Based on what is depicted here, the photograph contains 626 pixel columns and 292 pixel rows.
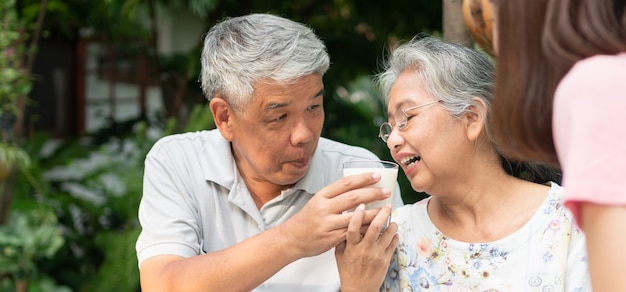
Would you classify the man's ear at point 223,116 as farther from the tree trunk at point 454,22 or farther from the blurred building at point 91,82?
the blurred building at point 91,82

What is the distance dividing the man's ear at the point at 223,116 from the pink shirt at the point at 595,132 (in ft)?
5.07

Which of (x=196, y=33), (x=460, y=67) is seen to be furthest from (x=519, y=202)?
(x=196, y=33)

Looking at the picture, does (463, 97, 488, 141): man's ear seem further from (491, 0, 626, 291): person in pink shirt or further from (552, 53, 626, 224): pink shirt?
(552, 53, 626, 224): pink shirt

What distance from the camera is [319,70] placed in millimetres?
2396

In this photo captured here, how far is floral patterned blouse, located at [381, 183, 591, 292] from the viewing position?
6.70 feet

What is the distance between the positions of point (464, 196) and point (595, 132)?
1185mm

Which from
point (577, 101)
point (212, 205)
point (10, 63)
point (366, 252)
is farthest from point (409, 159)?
point (10, 63)

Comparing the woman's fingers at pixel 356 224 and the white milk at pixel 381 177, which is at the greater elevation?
the white milk at pixel 381 177

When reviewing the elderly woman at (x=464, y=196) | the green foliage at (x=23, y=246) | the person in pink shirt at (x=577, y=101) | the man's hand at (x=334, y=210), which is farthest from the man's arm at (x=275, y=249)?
the green foliage at (x=23, y=246)

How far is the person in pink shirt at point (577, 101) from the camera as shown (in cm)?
101

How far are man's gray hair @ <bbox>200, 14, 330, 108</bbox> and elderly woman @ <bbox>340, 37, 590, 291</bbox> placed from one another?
0.90 feet

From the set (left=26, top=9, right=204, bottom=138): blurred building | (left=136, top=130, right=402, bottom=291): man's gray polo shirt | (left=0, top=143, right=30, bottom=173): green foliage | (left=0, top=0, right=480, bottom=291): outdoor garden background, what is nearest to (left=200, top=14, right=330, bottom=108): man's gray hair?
(left=136, top=130, right=402, bottom=291): man's gray polo shirt

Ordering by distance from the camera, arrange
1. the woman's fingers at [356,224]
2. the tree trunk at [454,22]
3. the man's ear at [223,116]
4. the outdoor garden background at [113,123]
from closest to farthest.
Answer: the woman's fingers at [356,224] < the man's ear at [223,116] < the tree trunk at [454,22] < the outdoor garden background at [113,123]

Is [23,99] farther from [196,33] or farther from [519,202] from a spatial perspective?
[196,33]
